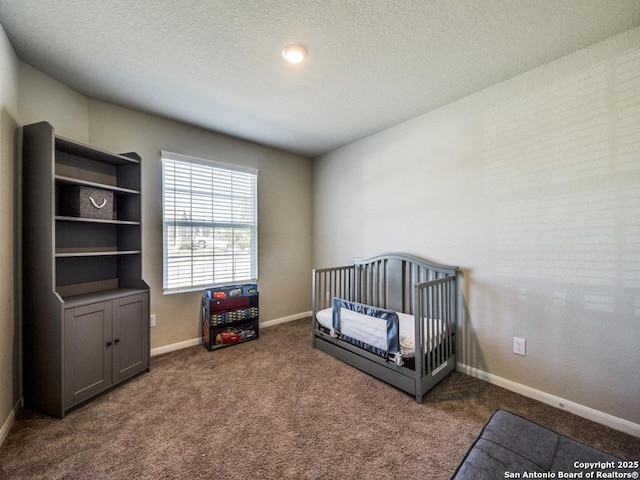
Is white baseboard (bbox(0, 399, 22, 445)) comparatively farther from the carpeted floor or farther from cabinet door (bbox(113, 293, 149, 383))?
cabinet door (bbox(113, 293, 149, 383))

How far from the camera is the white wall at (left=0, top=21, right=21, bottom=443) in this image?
1588 mm

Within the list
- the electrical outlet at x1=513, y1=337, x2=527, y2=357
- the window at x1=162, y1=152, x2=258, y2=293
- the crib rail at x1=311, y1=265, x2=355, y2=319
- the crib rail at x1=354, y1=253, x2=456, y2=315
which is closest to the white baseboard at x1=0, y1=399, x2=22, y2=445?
the window at x1=162, y1=152, x2=258, y2=293

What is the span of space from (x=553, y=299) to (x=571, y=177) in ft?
2.77

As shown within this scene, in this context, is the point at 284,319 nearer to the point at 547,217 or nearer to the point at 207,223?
the point at 207,223

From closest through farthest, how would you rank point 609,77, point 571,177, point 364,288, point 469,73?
point 609,77 < point 571,177 < point 469,73 < point 364,288

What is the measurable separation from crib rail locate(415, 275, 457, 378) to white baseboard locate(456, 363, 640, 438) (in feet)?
0.79

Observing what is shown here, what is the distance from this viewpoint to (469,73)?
2000mm

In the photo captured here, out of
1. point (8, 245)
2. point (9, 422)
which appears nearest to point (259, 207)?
point (8, 245)

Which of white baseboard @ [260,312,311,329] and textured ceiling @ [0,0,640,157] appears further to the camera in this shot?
white baseboard @ [260,312,311,329]

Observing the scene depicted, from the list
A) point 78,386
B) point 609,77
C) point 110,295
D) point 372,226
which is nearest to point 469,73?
point 609,77

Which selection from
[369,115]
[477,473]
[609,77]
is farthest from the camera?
[369,115]

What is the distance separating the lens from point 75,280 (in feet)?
7.00

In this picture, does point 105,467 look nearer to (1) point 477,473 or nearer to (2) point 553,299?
(1) point 477,473

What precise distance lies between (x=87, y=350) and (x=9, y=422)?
1.60 ft
